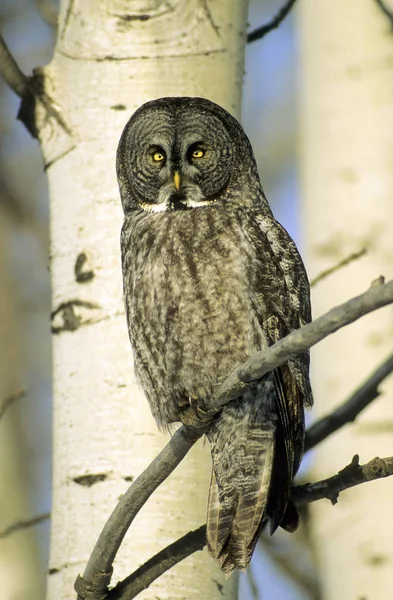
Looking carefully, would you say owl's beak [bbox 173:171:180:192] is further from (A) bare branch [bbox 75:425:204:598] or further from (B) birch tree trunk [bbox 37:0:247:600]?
(A) bare branch [bbox 75:425:204:598]

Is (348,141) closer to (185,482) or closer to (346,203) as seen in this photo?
(346,203)

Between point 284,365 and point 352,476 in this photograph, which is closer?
point 352,476

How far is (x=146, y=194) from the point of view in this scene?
10.5 feet

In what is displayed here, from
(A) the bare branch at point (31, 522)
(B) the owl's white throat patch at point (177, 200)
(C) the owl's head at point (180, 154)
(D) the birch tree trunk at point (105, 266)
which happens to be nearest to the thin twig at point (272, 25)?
(D) the birch tree trunk at point (105, 266)

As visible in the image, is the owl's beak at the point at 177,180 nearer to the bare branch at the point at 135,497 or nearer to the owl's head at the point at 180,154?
the owl's head at the point at 180,154

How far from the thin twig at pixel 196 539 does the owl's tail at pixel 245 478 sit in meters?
0.28

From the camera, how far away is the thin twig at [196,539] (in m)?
2.23

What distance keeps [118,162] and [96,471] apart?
1003mm

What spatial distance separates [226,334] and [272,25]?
145 centimetres

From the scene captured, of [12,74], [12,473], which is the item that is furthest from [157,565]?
[12,473]

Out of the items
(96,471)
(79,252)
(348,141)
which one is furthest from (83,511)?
(348,141)

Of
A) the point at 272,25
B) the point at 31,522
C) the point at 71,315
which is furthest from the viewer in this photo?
the point at 272,25

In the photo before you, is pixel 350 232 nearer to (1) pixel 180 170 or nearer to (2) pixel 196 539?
(1) pixel 180 170

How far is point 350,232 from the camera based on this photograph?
12.3 ft
